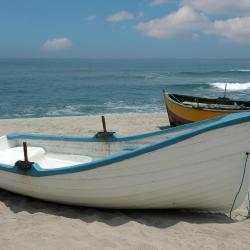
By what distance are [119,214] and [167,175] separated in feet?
3.00

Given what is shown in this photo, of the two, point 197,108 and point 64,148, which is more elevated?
point 197,108

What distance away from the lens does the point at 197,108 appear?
11.8 m

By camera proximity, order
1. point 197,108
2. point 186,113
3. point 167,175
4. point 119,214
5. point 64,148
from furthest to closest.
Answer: point 186,113
point 197,108
point 64,148
point 119,214
point 167,175

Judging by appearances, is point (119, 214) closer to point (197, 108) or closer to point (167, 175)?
point (167, 175)

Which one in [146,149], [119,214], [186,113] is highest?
[146,149]

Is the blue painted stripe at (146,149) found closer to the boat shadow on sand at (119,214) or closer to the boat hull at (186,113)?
the boat shadow on sand at (119,214)

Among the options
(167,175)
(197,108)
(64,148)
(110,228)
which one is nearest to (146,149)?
(167,175)

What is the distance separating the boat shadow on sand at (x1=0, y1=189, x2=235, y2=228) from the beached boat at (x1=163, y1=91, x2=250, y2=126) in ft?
21.2

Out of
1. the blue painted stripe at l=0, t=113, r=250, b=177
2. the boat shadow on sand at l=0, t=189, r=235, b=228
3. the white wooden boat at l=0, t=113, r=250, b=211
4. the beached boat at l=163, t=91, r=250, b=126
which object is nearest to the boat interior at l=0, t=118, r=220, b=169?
the blue painted stripe at l=0, t=113, r=250, b=177

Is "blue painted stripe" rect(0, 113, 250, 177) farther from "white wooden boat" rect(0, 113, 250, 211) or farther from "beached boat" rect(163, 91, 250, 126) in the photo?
"beached boat" rect(163, 91, 250, 126)

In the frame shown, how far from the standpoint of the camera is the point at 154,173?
15.8 ft

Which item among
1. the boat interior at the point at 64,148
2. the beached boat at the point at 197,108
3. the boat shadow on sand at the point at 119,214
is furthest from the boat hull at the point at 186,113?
the boat shadow on sand at the point at 119,214

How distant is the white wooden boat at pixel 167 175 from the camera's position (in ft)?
15.1

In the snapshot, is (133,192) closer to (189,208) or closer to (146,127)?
(189,208)
